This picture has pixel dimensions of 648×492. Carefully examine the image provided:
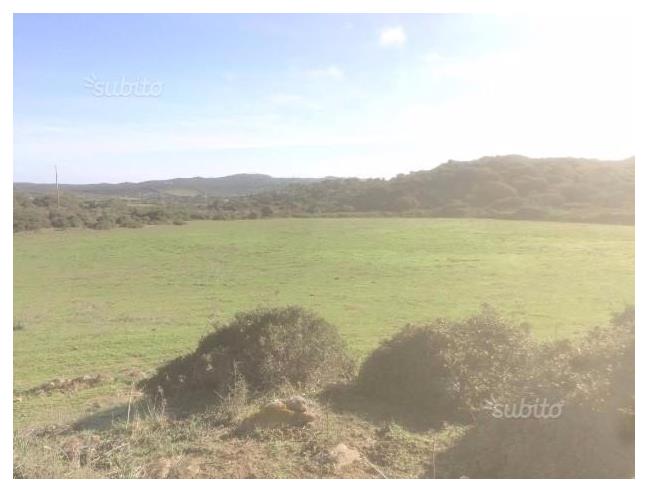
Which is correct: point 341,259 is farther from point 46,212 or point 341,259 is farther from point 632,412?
point 46,212

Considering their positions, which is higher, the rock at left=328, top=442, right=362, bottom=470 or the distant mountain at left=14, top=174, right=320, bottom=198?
the distant mountain at left=14, top=174, right=320, bottom=198

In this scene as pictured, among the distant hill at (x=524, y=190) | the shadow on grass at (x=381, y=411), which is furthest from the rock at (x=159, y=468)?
the distant hill at (x=524, y=190)

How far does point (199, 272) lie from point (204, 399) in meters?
19.5

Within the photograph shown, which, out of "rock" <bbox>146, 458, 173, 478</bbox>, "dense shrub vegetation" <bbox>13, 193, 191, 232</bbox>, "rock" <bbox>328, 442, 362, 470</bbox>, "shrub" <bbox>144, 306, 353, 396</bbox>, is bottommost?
"rock" <bbox>146, 458, 173, 478</bbox>

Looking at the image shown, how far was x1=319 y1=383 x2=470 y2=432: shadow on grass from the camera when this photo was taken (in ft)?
21.9

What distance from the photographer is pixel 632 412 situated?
17.9ft

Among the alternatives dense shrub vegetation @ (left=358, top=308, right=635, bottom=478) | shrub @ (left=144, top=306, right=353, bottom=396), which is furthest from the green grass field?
dense shrub vegetation @ (left=358, top=308, right=635, bottom=478)

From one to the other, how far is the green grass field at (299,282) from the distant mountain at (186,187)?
31.1 ft

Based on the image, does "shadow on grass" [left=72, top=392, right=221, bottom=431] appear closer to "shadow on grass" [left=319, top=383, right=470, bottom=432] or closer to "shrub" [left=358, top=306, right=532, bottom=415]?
"shadow on grass" [left=319, top=383, right=470, bottom=432]

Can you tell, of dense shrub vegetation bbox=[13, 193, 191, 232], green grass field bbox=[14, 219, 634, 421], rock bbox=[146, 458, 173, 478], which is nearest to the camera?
rock bbox=[146, 458, 173, 478]

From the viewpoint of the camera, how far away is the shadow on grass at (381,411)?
6672 mm

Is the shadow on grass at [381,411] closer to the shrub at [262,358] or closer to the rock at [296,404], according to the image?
the shrub at [262,358]

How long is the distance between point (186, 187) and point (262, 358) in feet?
161

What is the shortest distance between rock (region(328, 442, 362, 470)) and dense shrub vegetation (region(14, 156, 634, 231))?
1031 inches
